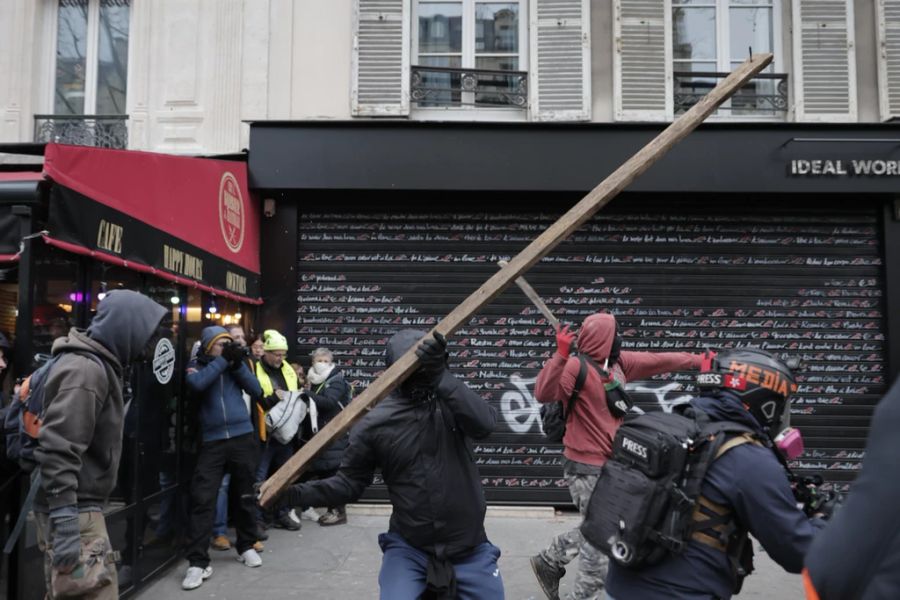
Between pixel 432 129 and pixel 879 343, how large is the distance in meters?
5.75

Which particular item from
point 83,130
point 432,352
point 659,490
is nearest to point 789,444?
point 659,490

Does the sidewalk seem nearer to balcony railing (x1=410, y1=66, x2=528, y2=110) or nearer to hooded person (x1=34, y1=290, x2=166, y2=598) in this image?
hooded person (x1=34, y1=290, x2=166, y2=598)

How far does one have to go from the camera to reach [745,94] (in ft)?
25.0

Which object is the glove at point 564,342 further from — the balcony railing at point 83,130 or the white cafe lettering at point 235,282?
the balcony railing at point 83,130

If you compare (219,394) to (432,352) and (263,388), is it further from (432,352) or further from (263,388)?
(432,352)

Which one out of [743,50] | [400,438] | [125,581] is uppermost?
[743,50]

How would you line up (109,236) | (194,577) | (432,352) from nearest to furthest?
(432,352) → (109,236) → (194,577)

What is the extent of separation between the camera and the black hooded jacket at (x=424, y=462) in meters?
2.84

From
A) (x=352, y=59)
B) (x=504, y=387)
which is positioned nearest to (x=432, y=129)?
(x=352, y=59)

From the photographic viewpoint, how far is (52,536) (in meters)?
2.97

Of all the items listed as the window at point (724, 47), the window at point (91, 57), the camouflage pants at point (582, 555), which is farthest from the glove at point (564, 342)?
the window at point (91, 57)

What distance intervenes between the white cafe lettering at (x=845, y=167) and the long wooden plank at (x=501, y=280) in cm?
477

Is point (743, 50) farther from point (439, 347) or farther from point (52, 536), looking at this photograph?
point (52, 536)

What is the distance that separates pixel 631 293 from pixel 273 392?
4198 millimetres
